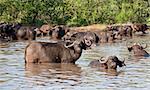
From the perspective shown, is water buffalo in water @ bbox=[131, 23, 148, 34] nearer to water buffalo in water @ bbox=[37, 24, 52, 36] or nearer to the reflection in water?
water buffalo in water @ bbox=[37, 24, 52, 36]

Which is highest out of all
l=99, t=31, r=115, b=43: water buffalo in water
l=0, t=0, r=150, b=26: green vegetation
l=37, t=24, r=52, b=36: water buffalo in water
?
l=0, t=0, r=150, b=26: green vegetation

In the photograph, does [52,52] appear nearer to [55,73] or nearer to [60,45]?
[60,45]

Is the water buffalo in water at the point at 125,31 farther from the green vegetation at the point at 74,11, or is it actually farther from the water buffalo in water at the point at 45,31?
the green vegetation at the point at 74,11

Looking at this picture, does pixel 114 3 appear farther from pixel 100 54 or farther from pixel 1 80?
pixel 1 80

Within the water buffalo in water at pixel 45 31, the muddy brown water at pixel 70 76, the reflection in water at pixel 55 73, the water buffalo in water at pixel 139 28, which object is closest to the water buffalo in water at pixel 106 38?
the water buffalo in water at pixel 45 31

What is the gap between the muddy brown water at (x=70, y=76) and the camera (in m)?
12.0

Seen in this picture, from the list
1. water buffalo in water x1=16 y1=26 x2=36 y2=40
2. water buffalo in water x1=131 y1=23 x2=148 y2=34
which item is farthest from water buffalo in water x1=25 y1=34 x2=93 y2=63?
water buffalo in water x1=131 y1=23 x2=148 y2=34

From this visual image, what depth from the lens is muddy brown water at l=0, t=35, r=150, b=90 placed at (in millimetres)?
11961

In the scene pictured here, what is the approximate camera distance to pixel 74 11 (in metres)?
40.5

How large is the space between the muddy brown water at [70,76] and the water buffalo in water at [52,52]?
33 cm

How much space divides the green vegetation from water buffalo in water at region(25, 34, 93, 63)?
21.4m

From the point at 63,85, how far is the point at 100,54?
26.8 feet

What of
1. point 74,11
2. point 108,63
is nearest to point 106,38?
point 108,63

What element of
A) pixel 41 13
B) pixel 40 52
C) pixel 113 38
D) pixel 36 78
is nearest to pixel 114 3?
pixel 41 13
